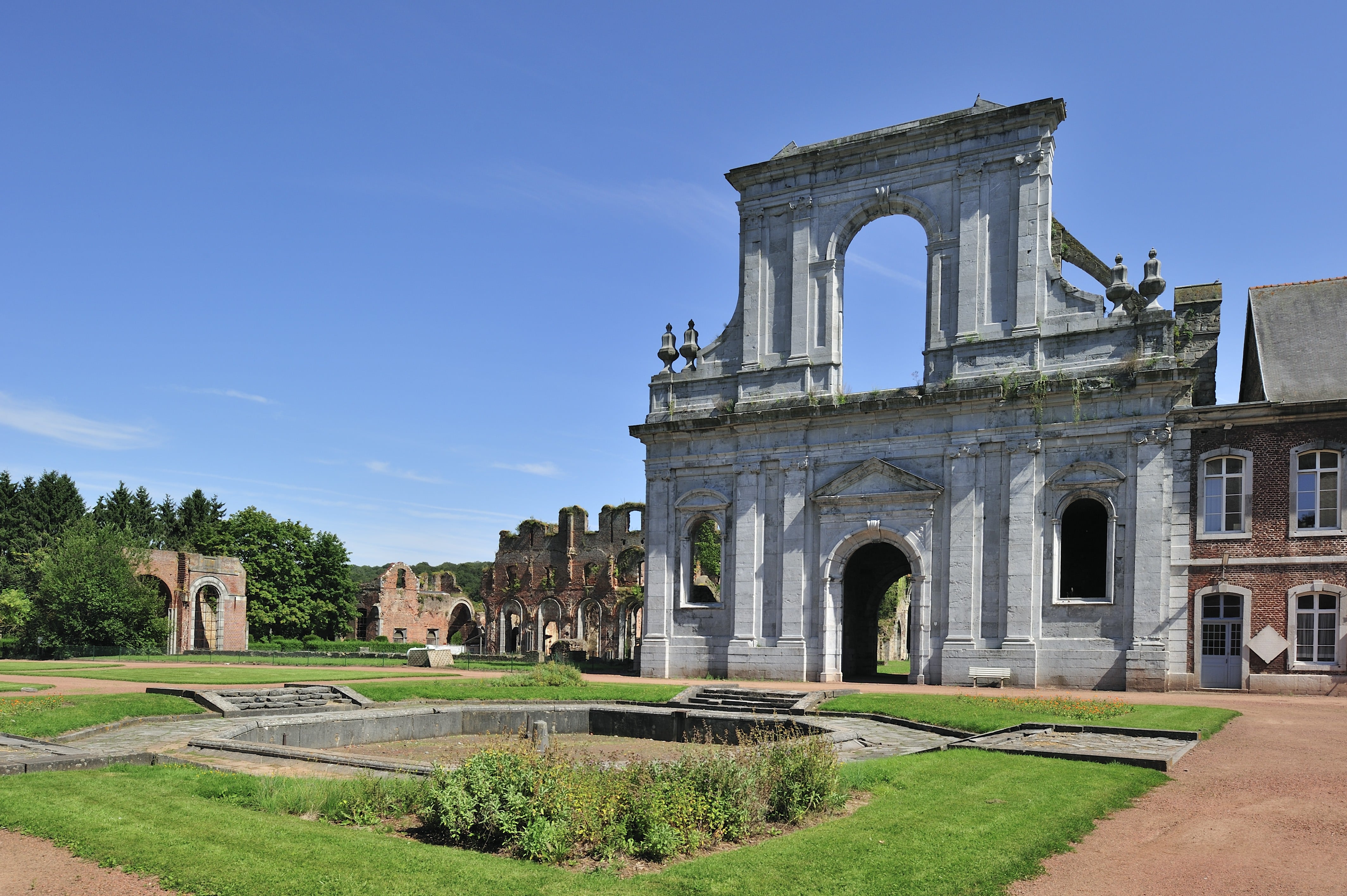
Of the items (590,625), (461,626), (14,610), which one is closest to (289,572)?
(461,626)

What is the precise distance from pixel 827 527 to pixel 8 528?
51606mm

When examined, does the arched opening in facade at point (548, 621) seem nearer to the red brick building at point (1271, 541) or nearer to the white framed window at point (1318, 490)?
the red brick building at point (1271, 541)

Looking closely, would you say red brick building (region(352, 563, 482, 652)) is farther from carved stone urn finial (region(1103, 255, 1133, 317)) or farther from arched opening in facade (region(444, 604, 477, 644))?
carved stone urn finial (region(1103, 255, 1133, 317))

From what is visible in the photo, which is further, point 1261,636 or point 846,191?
point 846,191

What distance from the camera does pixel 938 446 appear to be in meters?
26.9

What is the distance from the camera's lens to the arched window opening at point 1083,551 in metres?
29.0

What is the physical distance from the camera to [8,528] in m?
57.8

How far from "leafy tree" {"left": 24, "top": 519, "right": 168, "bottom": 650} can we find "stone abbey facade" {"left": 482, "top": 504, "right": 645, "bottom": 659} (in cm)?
1642

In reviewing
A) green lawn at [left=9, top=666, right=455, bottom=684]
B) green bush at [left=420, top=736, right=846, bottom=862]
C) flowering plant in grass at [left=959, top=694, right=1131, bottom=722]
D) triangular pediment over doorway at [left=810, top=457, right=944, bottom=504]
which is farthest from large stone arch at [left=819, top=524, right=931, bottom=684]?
green bush at [left=420, top=736, right=846, bottom=862]

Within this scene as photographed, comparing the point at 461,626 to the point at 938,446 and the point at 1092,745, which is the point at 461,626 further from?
the point at 1092,745

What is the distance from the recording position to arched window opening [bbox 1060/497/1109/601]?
2905 centimetres

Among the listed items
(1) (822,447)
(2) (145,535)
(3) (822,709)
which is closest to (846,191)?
(1) (822,447)

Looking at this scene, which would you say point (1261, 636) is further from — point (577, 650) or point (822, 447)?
point (577, 650)

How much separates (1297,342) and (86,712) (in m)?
28.8
